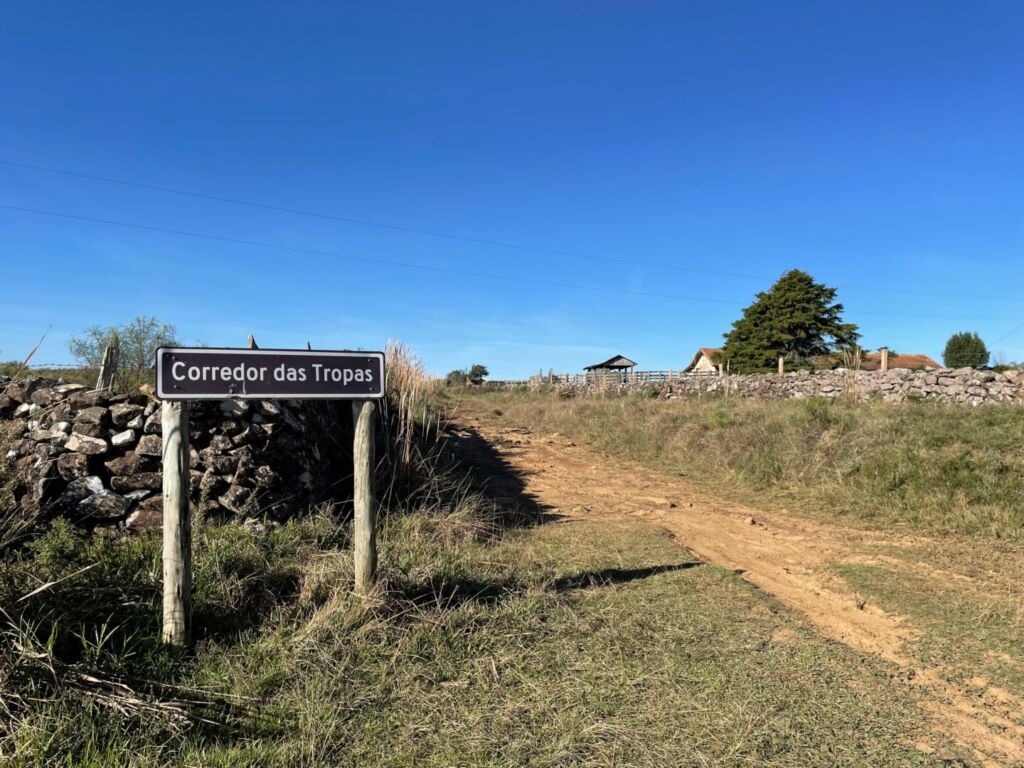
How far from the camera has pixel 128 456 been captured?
504cm

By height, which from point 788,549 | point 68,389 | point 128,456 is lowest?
point 788,549

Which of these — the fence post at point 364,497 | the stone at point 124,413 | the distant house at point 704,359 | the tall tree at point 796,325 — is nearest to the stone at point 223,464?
the stone at point 124,413

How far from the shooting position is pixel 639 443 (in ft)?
44.1

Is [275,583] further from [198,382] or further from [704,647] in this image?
[704,647]

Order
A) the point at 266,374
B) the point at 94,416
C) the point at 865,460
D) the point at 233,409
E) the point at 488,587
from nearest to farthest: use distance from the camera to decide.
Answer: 1. the point at 266,374
2. the point at 488,587
3. the point at 94,416
4. the point at 233,409
5. the point at 865,460

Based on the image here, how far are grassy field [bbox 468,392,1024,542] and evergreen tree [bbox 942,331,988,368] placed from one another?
31987 millimetres

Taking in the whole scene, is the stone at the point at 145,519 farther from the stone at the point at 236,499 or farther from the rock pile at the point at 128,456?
the stone at the point at 236,499

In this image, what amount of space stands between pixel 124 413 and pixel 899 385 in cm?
1556

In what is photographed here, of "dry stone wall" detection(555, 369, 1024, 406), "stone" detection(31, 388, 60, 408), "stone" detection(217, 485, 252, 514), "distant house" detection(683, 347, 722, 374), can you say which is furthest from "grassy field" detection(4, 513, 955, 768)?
"distant house" detection(683, 347, 722, 374)

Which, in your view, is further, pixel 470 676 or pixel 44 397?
pixel 44 397

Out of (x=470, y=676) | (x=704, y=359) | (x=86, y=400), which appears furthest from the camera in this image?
(x=704, y=359)

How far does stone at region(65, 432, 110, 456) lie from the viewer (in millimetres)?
4969

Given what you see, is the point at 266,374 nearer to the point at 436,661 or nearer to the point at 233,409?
the point at 436,661

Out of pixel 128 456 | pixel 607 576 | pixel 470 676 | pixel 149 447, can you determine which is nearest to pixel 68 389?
pixel 128 456
